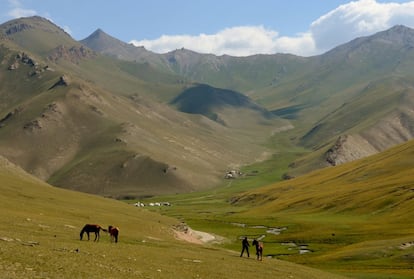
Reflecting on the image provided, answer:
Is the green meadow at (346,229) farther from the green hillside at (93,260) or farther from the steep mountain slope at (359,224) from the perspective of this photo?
the green hillside at (93,260)

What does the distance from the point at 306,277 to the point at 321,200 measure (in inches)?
4949

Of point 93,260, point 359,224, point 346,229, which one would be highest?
point 359,224

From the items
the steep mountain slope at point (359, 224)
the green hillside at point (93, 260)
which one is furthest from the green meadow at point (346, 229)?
the green hillside at point (93, 260)

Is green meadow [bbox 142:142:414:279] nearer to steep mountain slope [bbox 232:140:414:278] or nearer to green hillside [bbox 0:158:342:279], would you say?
steep mountain slope [bbox 232:140:414:278]

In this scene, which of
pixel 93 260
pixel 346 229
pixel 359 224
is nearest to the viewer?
pixel 93 260

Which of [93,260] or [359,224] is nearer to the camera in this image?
[93,260]

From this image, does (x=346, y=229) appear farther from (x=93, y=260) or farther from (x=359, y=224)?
(x=93, y=260)

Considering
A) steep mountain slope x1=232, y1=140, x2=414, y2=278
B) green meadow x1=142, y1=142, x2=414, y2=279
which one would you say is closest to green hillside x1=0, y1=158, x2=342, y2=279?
green meadow x1=142, y1=142, x2=414, y2=279

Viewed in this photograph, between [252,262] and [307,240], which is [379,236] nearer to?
[307,240]

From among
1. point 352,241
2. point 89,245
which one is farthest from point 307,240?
point 89,245

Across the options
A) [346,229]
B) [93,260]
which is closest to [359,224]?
[346,229]

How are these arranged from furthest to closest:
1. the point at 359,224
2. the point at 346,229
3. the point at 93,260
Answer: the point at 359,224 < the point at 346,229 < the point at 93,260

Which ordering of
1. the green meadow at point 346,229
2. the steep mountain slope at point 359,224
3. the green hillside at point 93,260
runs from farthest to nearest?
the steep mountain slope at point 359,224 → the green meadow at point 346,229 → the green hillside at point 93,260

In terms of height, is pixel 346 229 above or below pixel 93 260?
above
